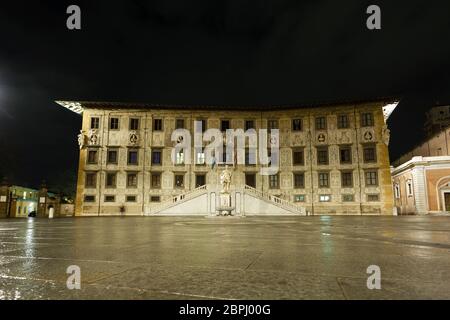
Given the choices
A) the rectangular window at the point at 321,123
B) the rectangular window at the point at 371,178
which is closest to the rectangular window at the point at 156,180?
the rectangular window at the point at 321,123

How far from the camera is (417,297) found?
5.63 ft

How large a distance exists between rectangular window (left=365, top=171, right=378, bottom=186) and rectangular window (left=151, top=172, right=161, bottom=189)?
73.2ft

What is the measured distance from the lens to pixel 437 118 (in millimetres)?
51562

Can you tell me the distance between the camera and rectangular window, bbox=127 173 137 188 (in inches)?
1209

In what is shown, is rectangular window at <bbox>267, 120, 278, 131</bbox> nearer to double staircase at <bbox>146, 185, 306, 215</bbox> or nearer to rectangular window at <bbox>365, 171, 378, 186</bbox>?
double staircase at <bbox>146, 185, 306, 215</bbox>

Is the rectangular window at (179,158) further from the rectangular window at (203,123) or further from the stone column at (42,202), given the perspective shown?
the stone column at (42,202)

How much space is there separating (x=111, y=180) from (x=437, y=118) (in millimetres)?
56561

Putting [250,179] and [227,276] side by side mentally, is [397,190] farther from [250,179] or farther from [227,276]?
[227,276]

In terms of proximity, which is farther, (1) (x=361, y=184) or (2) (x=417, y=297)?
(1) (x=361, y=184)

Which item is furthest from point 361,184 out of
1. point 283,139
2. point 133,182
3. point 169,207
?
point 133,182

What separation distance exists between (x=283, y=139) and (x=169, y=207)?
584 inches
